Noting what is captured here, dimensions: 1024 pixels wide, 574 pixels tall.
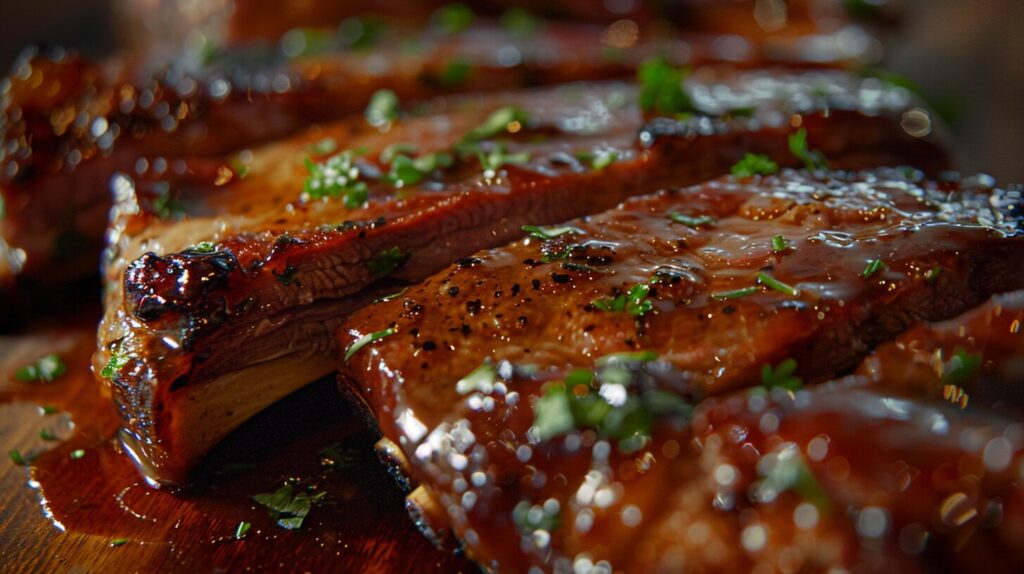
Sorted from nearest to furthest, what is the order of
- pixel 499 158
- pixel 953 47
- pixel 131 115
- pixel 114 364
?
pixel 114 364 → pixel 499 158 → pixel 131 115 → pixel 953 47

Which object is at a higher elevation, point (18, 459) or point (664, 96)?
point (664, 96)

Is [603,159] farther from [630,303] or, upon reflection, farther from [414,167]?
[630,303]

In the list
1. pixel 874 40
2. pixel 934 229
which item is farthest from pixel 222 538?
pixel 874 40

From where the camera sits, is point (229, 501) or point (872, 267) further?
point (229, 501)

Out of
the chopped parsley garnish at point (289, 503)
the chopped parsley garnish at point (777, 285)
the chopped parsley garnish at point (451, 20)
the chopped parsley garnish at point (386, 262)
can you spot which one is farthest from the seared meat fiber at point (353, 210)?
the chopped parsley garnish at point (451, 20)

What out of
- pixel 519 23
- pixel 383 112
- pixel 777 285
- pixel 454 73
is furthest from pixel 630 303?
pixel 519 23

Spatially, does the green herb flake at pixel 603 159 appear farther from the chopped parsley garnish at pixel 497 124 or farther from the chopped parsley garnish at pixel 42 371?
the chopped parsley garnish at pixel 42 371

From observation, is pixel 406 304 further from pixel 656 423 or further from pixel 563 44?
pixel 563 44
